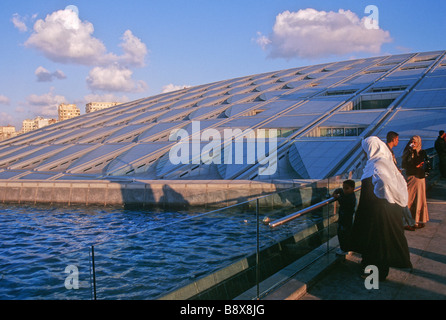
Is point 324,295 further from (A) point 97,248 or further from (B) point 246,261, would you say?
(A) point 97,248

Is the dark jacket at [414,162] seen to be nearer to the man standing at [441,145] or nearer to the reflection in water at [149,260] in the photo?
the reflection in water at [149,260]

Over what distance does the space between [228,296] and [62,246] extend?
649cm

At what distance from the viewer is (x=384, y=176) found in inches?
183

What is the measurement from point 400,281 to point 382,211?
89 cm

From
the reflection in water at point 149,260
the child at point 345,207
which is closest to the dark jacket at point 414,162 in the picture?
the child at point 345,207

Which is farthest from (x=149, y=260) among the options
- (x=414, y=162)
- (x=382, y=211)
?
(x=414, y=162)

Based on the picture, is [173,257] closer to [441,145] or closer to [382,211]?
[382,211]

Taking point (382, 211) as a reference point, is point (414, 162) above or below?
above

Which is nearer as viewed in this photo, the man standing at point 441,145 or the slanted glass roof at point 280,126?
the man standing at point 441,145

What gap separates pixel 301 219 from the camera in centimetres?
582

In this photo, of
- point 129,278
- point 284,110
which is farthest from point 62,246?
point 284,110

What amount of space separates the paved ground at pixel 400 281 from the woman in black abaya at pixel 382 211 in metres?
0.19

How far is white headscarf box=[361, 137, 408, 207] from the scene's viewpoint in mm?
4637

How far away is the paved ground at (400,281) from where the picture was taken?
4320mm
